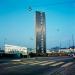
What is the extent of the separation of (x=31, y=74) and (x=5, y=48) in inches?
4553

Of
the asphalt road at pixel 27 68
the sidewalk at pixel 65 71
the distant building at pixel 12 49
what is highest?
the distant building at pixel 12 49

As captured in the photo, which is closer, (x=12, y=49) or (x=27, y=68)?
(x=27, y=68)

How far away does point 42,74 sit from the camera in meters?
16.7

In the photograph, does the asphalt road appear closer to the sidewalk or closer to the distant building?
the sidewalk

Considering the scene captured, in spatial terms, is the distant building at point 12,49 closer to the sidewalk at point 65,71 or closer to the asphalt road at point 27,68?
the asphalt road at point 27,68

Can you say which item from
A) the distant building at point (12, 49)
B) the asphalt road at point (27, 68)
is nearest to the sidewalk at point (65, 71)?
the asphalt road at point (27, 68)

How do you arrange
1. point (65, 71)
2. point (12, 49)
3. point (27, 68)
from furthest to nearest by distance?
point (12, 49)
point (27, 68)
point (65, 71)

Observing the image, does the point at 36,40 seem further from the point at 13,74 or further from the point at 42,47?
the point at 13,74

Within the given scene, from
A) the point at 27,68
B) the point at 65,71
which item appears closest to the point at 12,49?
the point at 27,68

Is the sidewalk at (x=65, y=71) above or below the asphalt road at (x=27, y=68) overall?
below

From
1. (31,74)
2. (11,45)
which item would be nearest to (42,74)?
(31,74)

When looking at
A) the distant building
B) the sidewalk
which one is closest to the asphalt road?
the sidewalk

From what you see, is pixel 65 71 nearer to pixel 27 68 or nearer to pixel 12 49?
pixel 27 68

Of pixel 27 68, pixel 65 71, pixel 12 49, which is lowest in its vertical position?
pixel 65 71
